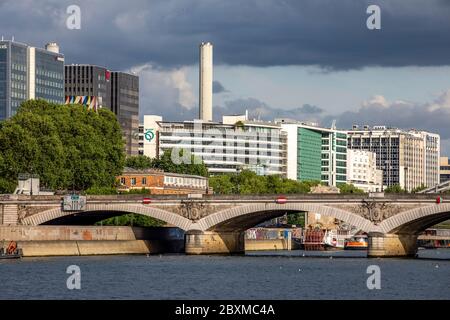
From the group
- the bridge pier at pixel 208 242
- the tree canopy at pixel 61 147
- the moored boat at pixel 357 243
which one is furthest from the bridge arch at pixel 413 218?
the moored boat at pixel 357 243

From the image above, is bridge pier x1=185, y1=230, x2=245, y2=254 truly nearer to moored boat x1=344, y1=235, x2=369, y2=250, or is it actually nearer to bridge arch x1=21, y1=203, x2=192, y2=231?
bridge arch x1=21, y1=203, x2=192, y2=231

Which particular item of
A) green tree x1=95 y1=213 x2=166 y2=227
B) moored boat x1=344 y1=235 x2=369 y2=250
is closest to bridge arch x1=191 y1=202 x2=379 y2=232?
green tree x1=95 y1=213 x2=166 y2=227

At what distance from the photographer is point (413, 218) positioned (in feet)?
387

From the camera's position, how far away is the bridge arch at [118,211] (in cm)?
12694

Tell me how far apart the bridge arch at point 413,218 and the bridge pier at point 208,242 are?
16.4 metres

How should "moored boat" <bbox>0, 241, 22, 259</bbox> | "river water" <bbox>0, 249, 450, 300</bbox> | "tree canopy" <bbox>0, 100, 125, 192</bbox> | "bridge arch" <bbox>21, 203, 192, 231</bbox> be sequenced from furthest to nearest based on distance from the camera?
"tree canopy" <bbox>0, 100, 125, 192</bbox> < "bridge arch" <bbox>21, 203, 192, 231</bbox> < "moored boat" <bbox>0, 241, 22, 259</bbox> < "river water" <bbox>0, 249, 450, 300</bbox>

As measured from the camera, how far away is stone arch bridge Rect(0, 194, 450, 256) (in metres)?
120

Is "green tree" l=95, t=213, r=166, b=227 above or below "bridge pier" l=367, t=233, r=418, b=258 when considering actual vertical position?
above

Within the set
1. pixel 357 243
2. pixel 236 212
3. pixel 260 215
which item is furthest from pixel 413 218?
pixel 357 243

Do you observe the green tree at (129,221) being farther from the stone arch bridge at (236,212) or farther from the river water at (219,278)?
the river water at (219,278)

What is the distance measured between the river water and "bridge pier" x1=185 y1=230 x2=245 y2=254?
6.83 meters

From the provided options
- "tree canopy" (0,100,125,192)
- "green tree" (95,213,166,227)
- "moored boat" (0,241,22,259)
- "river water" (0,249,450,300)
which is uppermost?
"tree canopy" (0,100,125,192)

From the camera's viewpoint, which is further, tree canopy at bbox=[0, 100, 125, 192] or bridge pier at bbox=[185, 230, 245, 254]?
tree canopy at bbox=[0, 100, 125, 192]
